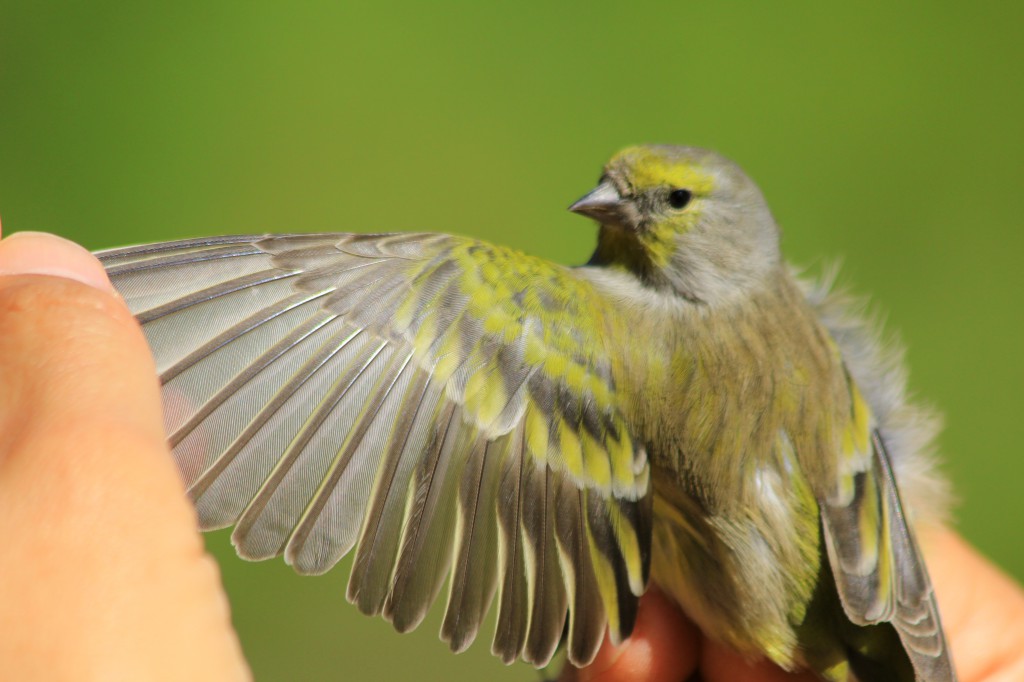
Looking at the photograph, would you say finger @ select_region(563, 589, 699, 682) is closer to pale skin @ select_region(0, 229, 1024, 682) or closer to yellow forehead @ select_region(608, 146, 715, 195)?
yellow forehead @ select_region(608, 146, 715, 195)

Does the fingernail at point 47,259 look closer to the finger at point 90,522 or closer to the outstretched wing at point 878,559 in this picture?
the finger at point 90,522

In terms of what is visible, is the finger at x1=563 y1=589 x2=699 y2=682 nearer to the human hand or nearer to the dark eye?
the human hand

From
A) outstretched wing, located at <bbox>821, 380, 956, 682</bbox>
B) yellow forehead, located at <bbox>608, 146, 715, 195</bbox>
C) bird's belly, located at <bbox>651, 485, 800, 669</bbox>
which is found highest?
yellow forehead, located at <bbox>608, 146, 715, 195</bbox>

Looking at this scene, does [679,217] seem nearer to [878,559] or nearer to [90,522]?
[878,559]

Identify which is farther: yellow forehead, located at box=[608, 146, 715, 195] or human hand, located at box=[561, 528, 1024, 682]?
human hand, located at box=[561, 528, 1024, 682]

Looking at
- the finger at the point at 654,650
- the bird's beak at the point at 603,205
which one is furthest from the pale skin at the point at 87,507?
the finger at the point at 654,650

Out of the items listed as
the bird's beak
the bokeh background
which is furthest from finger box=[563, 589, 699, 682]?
the bokeh background

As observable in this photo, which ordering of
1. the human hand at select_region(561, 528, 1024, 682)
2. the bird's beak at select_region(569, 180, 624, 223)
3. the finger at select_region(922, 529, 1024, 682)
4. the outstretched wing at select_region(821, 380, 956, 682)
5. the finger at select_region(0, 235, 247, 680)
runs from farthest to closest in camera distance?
the finger at select_region(922, 529, 1024, 682), the human hand at select_region(561, 528, 1024, 682), the bird's beak at select_region(569, 180, 624, 223), the outstretched wing at select_region(821, 380, 956, 682), the finger at select_region(0, 235, 247, 680)

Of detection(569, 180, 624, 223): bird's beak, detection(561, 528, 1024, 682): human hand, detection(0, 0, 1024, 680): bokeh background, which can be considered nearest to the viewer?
detection(569, 180, 624, 223): bird's beak

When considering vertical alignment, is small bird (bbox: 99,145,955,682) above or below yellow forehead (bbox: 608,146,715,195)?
below
